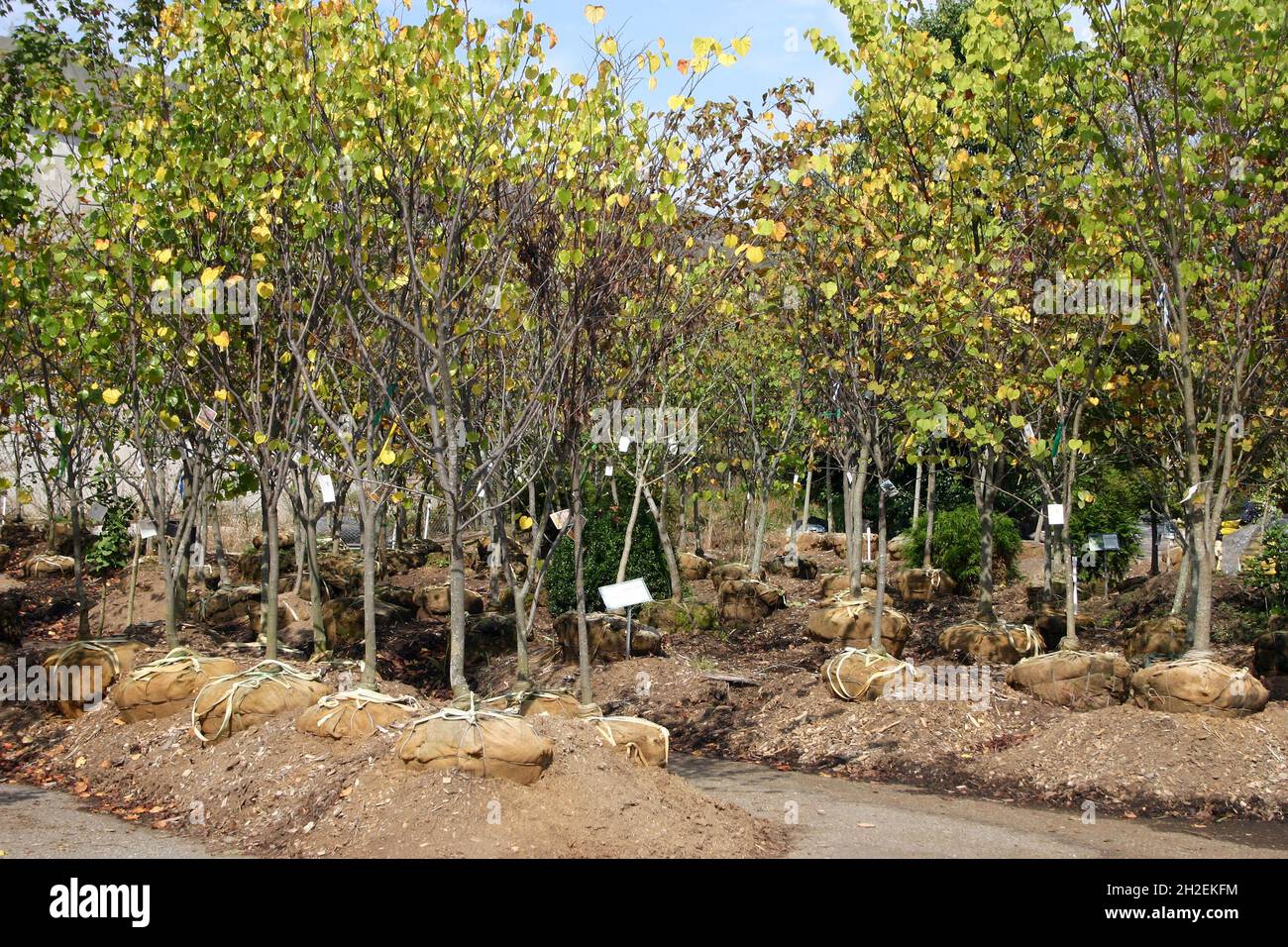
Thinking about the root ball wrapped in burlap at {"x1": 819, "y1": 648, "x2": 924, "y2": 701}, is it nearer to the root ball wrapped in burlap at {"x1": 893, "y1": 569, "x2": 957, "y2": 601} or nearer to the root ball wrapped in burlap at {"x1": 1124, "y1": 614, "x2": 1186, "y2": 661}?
the root ball wrapped in burlap at {"x1": 1124, "y1": 614, "x2": 1186, "y2": 661}

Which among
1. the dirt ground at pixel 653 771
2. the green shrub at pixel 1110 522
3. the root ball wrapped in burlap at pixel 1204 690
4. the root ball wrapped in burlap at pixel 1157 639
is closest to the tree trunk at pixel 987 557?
the dirt ground at pixel 653 771

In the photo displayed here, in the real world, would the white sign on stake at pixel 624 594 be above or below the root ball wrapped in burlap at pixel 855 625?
above

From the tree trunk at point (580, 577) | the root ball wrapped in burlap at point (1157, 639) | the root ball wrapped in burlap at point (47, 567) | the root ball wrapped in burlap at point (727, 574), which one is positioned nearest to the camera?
the tree trunk at point (580, 577)

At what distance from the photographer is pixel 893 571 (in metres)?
21.5

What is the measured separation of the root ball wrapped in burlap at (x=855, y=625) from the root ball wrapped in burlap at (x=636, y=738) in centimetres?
504

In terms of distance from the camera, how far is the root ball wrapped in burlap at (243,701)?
7844 mm

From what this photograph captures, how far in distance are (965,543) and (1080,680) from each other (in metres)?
9.01

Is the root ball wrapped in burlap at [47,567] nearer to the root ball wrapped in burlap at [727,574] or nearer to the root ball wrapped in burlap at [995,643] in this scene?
the root ball wrapped in burlap at [727,574]

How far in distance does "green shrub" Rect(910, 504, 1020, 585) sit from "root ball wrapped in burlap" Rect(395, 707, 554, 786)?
1344 cm

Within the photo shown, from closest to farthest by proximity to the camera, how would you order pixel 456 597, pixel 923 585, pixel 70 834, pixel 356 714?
pixel 70 834
pixel 456 597
pixel 356 714
pixel 923 585

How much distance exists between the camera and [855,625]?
12328 millimetres

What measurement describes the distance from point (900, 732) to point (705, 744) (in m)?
1.70

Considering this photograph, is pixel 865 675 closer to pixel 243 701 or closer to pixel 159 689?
pixel 243 701

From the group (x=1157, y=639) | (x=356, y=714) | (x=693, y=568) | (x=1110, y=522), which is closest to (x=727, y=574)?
(x=693, y=568)
